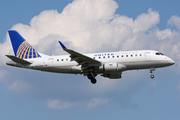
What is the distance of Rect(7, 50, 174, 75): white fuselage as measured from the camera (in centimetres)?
4734

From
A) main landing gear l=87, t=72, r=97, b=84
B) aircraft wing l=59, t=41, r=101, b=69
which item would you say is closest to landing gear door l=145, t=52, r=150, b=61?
aircraft wing l=59, t=41, r=101, b=69

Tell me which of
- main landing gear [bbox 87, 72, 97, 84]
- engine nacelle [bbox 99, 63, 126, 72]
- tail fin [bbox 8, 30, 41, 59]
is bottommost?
main landing gear [bbox 87, 72, 97, 84]

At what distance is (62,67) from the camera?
4888 centimetres

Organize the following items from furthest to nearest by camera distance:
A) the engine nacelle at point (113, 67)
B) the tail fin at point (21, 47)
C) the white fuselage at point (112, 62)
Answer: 1. the tail fin at point (21, 47)
2. the white fuselage at point (112, 62)
3. the engine nacelle at point (113, 67)

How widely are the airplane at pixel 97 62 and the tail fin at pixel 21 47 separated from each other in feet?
3.22

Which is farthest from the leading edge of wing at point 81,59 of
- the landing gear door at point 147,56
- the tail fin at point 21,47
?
the tail fin at point 21,47

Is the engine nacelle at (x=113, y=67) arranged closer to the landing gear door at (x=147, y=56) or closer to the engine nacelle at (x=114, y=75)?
the landing gear door at (x=147, y=56)

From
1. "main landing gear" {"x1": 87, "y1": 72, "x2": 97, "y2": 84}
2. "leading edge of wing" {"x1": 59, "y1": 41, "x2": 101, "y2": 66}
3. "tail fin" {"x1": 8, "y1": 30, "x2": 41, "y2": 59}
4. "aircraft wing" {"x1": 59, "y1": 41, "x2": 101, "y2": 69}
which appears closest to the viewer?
"leading edge of wing" {"x1": 59, "y1": 41, "x2": 101, "y2": 66}

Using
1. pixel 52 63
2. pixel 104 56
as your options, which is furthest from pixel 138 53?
pixel 52 63

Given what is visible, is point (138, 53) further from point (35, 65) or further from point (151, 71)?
point (35, 65)

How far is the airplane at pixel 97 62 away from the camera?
1859 inches

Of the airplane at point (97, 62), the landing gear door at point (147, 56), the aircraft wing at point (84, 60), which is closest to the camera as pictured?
the aircraft wing at point (84, 60)

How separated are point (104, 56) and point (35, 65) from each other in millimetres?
11637

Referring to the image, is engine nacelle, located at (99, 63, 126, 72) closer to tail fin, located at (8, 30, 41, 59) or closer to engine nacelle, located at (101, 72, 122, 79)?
engine nacelle, located at (101, 72, 122, 79)
